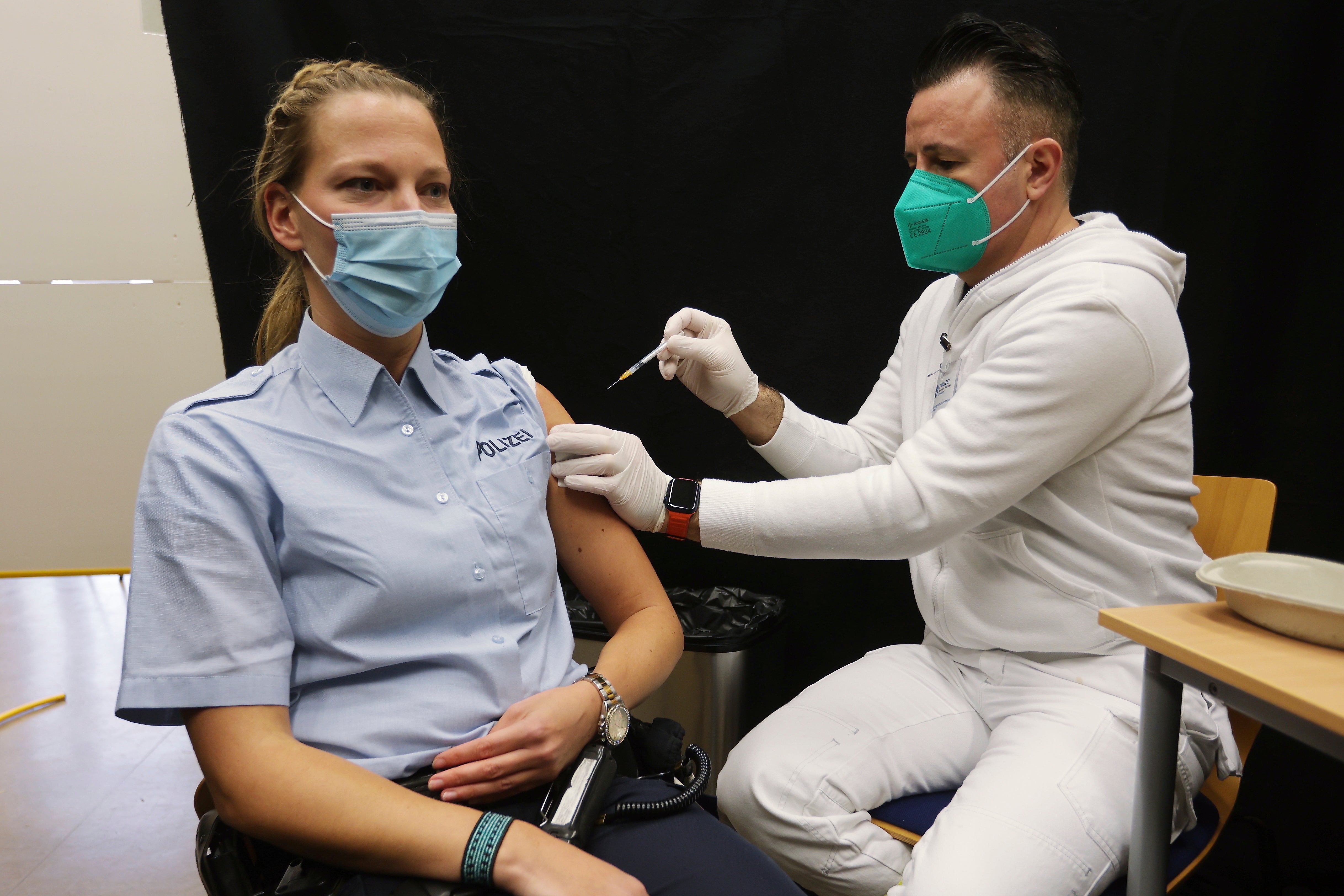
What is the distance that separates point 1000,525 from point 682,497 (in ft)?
1.89

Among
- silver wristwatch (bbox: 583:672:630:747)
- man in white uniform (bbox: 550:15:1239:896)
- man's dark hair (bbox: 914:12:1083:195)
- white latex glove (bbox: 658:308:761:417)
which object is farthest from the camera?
white latex glove (bbox: 658:308:761:417)

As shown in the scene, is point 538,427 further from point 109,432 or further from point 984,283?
point 109,432

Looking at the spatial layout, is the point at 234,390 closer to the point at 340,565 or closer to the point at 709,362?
the point at 340,565

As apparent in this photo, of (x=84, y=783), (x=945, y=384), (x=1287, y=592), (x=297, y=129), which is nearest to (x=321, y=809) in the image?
(x=297, y=129)

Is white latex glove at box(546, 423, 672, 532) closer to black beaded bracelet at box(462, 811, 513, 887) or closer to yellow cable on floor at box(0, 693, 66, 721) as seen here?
black beaded bracelet at box(462, 811, 513, 887)

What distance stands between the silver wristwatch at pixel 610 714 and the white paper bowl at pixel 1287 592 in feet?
2.55

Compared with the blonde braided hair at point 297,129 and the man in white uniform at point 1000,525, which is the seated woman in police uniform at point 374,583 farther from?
the man in white uniform at point 1000,525

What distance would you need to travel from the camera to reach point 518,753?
108cm

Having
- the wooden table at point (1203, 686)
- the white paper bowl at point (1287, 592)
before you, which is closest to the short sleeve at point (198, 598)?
the wooden table at point (1203, 686)

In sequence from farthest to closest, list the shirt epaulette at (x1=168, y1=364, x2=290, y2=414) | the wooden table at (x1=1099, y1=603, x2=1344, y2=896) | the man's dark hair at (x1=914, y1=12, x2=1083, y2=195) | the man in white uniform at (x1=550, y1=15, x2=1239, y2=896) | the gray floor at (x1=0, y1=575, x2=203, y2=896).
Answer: the gray floor at (x1=0, y1=575, x2=203, y2=896), the man's dark hair at (x1=914, y1=12, x2=1083, y2=195), the man in white uniform at (x1=550, y1=15, x2=1239, y2=896), the shirt epaulette at (x1=168, y1=364, x2=290, y2=414), the wooden table at (x1=1099, y1=603, x2=1344, y2=896)

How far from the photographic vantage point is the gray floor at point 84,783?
6.84 ft

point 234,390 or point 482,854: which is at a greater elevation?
point 234,390

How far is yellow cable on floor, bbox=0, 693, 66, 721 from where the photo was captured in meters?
2.88

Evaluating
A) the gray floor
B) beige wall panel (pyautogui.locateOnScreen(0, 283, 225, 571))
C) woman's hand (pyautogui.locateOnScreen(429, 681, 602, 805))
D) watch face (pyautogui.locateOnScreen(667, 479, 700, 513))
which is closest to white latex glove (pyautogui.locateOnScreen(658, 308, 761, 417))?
watch face (pyautogui.locateOnScreen(667, 479, 700, 513))
